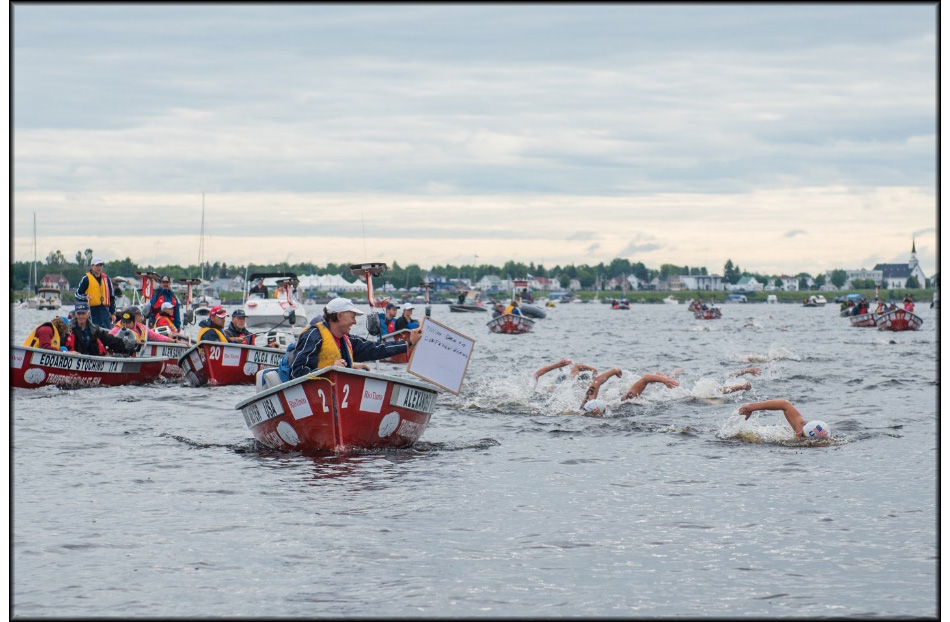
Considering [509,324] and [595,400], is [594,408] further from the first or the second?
[509,324]

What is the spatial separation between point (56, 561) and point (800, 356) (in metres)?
31.3

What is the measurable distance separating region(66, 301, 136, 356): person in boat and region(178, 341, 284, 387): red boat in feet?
4.63

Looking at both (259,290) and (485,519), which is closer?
(485,519)

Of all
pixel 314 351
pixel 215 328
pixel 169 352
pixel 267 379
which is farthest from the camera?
pixel 169 352

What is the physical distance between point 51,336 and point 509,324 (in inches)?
1532

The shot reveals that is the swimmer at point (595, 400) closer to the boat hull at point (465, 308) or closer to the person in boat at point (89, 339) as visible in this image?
the person in boat at point (89, 339)

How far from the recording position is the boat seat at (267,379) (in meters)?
13.7

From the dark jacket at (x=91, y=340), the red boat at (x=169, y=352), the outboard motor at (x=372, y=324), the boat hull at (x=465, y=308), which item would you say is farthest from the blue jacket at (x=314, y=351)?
the boat hull at (x=465, y=308)

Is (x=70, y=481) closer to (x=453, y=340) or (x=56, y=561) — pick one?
(x=56, y=561)

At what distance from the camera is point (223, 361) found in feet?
74.3

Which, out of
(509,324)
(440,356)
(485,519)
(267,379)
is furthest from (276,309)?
(485,519)

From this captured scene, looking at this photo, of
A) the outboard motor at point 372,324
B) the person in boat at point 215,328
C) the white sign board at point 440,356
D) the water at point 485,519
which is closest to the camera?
the water at point 485,519

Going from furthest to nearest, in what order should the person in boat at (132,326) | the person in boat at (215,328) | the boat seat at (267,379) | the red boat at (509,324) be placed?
the red boat at (509,324) → the person in boat at (132,326) → the person in boat at (215,328) → the boat seat at (267,379)

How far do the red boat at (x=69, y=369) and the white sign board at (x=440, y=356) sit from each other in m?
9.84
